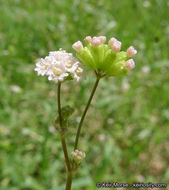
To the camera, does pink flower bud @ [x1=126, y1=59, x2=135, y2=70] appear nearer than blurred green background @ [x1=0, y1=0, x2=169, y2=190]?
Yes

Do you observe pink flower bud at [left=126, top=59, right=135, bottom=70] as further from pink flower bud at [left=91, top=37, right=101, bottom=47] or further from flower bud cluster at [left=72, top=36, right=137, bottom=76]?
pink flower bud at [left=91, top=37, right=101, bottom=47]

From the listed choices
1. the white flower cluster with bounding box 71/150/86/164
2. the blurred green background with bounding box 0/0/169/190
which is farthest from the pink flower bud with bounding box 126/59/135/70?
the blurred green background with bounding box 0/0/169/190

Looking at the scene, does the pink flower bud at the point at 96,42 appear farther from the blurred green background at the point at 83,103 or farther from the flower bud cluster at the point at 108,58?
the blurred green background at the point at 83,103

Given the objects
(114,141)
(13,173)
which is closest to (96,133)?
(114,141)

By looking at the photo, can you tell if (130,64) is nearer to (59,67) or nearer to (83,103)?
(59,67)

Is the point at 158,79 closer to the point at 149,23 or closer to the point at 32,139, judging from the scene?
the point at 149,23

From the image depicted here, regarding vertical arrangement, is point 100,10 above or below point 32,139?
above
